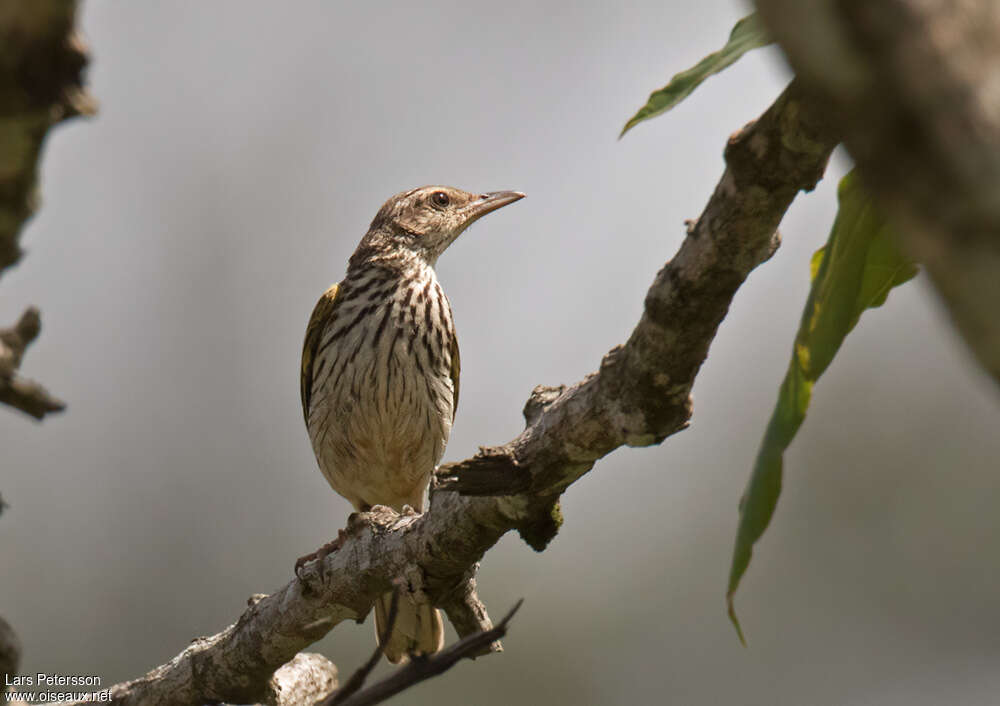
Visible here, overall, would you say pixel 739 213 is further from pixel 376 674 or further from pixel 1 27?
pixel 376 674

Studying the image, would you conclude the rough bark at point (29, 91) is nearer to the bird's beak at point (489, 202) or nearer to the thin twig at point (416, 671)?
the thin twig at point (416, 671)

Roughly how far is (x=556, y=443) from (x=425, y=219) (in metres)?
4.38

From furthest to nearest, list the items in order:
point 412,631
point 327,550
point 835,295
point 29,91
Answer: point 412,631 → point 327,550 → point 835,295 → point 29,91

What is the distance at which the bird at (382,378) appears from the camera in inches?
251

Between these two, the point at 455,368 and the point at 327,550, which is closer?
the point at 327,550

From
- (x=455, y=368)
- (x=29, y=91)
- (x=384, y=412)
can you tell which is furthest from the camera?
(x=455, y=368)

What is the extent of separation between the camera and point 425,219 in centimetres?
A: 731

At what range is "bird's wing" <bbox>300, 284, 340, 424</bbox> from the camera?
272 inches

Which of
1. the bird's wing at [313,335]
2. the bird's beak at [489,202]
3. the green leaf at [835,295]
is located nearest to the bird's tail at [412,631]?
the bird's wing at [313,335]

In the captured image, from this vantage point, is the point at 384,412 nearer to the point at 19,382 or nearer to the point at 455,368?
the point at 455,368

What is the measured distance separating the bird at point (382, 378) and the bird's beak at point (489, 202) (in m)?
0.59

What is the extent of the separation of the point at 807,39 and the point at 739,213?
63.7 inches

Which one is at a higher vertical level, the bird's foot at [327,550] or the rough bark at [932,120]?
the bird's foot at [327,550]

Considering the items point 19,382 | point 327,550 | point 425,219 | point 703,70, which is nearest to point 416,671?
point 19,382
